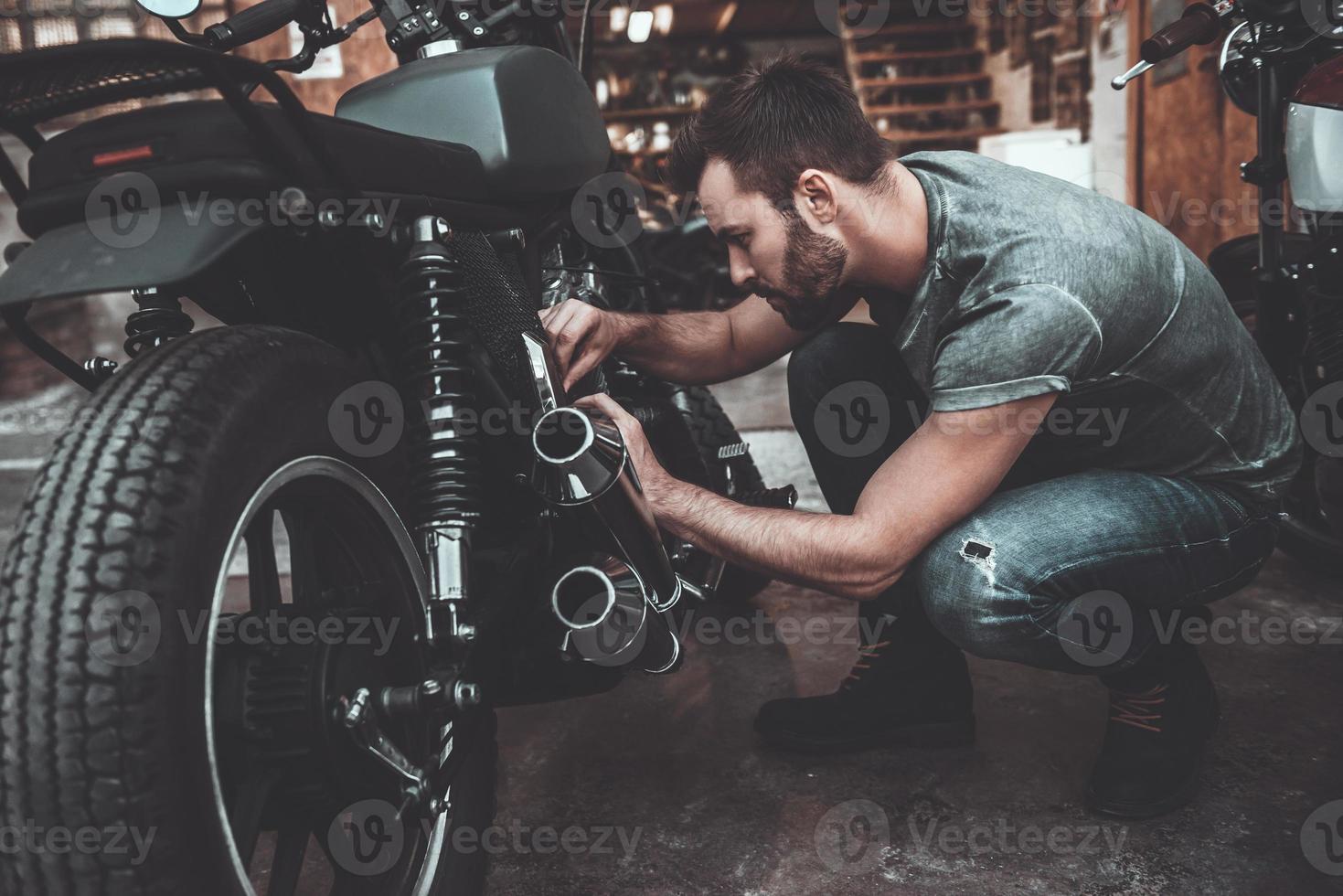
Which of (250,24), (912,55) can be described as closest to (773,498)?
(250,24)

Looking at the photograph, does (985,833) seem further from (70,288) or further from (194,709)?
(70,288)

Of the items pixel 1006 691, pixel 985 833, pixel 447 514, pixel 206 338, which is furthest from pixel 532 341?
pixel 1006 691

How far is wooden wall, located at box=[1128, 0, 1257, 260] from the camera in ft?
12.9

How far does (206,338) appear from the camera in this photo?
0.85 metres

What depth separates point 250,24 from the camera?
132 cm

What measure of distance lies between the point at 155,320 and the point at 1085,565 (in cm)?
112

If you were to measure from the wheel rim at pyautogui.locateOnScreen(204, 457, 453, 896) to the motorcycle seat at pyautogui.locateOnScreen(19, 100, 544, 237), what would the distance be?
245mm

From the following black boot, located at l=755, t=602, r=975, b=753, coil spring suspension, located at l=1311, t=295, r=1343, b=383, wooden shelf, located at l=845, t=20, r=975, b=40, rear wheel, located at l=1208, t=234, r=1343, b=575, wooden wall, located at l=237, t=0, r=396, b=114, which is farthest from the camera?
wooden shelf, located at l=845, t=20, r=975, b=40

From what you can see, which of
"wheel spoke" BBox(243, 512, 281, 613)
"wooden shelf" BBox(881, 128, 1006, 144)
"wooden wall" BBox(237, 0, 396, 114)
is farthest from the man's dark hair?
"wooden shelf" BBox(881, 128, 1006, 144)

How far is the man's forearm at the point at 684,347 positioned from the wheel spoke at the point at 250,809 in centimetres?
84

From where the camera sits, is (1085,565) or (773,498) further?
(773,498)

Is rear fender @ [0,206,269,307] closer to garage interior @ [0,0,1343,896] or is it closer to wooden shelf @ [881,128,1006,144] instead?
garage interior @ [0,0,1343,896]

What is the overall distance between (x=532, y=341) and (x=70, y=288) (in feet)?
1.61

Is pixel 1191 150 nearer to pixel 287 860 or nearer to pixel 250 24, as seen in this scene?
pixel 250 24
